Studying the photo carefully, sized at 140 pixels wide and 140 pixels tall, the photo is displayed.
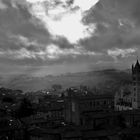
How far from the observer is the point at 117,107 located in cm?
7188

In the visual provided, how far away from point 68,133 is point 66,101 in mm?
20622

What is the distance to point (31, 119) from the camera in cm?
5734

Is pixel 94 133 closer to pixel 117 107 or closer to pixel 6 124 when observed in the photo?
pixel 6 124

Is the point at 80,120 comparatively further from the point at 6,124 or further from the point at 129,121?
the point at 6,124

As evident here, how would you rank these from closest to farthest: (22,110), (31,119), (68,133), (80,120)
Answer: (68,133)
(80,120)
(31,119)
(22,110)

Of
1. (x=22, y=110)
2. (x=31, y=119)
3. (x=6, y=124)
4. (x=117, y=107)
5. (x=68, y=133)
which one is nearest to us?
(x=68, y=133)

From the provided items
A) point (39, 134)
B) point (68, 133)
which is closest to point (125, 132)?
point (68, 133)

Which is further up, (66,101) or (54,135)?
(66,101)

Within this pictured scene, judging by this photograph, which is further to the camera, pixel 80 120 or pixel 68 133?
pixel 80 120

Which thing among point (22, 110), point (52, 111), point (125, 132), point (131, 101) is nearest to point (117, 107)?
point (131, 101)

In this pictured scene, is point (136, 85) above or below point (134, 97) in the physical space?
above

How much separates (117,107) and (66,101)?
17.6 m

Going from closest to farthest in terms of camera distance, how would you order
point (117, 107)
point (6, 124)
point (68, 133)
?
point (68, 133)
point (6, 124)
point (117, 107)

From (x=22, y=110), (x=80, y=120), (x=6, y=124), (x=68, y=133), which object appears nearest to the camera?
(x=68, y=133)
